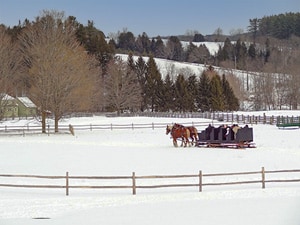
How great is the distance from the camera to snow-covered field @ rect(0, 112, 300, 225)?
1399 centimetres

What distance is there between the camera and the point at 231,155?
2750cm

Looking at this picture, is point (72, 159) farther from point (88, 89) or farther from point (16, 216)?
point (88, 89)

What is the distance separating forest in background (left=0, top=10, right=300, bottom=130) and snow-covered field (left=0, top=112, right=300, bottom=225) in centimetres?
531

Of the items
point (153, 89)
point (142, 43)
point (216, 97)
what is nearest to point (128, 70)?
point (153, 89)

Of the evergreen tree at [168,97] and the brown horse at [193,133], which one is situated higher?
the evergreen tree at [168,97]

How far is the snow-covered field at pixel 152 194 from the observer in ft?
45.9

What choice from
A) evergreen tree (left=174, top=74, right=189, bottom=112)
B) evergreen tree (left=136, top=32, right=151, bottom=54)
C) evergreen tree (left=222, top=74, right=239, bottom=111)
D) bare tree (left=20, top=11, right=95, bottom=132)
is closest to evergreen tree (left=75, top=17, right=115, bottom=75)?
evergreen tree (left=174, top=74, right=189, bottom=112)

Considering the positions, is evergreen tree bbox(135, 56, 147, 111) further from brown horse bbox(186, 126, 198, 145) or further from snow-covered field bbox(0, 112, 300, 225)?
snow-covered field bbox(0, 112, 300, 225)

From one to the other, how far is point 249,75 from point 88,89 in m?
85.8

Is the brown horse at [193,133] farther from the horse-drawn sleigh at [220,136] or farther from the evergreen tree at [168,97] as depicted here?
the evergreen tree at [168,97]

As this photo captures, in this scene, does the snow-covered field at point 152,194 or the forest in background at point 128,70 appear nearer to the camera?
the snow-covered field at point 152,194

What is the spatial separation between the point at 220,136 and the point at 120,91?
5187 cm

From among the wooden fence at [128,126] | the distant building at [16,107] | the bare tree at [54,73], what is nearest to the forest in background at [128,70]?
the bare tree at [54,73]

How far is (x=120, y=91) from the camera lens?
83062mm
